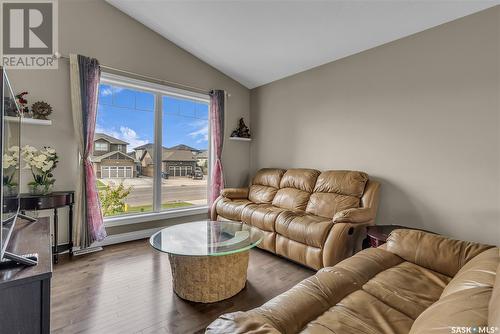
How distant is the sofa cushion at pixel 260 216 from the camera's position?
2.80 meters

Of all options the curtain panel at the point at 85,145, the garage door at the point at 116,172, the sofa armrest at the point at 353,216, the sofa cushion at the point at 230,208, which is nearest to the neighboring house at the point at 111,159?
the garage door at the point at 116,172

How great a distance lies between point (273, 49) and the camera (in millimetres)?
3268

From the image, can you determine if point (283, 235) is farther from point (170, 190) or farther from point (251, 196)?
point (170, 190)

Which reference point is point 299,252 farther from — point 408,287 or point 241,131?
point 241,131

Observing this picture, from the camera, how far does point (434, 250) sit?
1648 mm

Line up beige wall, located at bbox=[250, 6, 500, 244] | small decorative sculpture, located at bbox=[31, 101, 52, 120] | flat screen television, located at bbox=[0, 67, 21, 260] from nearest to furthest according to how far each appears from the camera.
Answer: flat screen television, located at bbox=[0, 67, 21, 260]
beige wall, located at bbox=[250, 6, 500, 244]
small decorative sculpture, located at bbox=[31, 101, 52, 120]

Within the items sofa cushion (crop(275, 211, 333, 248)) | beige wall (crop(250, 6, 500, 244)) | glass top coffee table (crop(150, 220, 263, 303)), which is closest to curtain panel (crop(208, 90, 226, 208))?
beige wall (crop(250, 6, 500, 244))

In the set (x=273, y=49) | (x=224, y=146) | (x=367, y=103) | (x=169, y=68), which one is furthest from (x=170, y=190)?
(x=367, y=103)

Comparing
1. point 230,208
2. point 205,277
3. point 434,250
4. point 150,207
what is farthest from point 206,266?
point 150,207

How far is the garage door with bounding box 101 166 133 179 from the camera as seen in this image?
3337 mm

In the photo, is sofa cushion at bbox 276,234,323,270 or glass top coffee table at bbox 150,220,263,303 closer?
glass top coffee table at bbox 150,220,263,303

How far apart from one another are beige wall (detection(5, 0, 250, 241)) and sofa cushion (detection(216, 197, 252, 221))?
40.7 inches

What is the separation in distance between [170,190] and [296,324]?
3.18m

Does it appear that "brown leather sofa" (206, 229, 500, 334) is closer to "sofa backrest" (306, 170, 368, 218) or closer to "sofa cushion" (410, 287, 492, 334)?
"sofa cushion" (410, 287, 492, 334)
